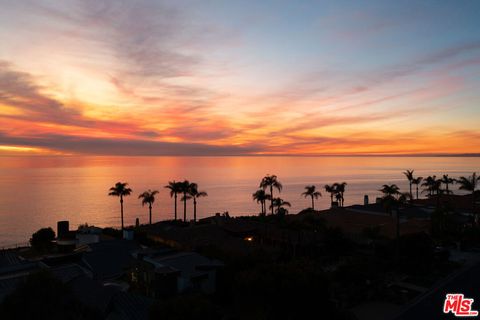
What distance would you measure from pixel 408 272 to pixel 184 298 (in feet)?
82.3

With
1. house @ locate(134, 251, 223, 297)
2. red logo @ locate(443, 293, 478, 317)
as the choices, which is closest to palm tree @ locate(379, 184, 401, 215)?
house @ locate(134, 251, 223, 297)

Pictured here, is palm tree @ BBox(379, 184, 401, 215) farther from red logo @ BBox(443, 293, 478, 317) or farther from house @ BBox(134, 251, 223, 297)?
red logo @ BBox(443, 293, 478, 317)

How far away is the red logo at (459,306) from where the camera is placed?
50.0ft

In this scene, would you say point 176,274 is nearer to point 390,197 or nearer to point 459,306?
point 459,306

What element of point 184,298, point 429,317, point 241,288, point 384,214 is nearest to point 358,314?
point 429,317

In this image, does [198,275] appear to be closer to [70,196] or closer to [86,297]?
[86,297]

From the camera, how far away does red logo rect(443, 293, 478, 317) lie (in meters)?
15.2

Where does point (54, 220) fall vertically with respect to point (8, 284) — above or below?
below

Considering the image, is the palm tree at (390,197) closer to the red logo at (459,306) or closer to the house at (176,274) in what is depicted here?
the house at (176,274)

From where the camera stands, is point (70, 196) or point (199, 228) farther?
point (70, 196)

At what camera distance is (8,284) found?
76.5 ft

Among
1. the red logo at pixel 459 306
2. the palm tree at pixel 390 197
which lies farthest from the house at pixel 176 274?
the palm tree at pixel 390 197

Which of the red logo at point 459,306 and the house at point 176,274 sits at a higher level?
the red logo at point 459,306

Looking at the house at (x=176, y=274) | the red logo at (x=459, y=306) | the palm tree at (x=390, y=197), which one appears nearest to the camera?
the red logo at (x=459, y=306)
